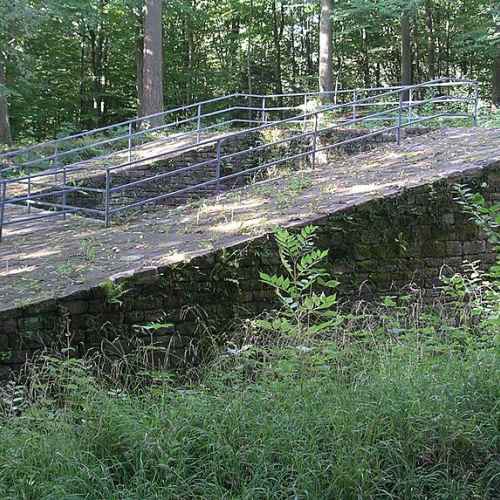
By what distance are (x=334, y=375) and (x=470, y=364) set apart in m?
0.91

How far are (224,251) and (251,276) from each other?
0.42m

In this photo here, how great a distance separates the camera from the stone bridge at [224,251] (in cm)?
607

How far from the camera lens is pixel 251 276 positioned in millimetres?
6953

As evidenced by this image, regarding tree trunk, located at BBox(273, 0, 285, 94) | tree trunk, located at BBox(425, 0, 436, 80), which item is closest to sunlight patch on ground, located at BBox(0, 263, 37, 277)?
tree trunk, located at BBox(425, 0, 436, 80)

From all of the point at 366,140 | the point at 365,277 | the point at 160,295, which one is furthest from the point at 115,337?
the point at 366,140

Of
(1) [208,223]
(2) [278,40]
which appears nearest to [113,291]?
(1) [208,223]

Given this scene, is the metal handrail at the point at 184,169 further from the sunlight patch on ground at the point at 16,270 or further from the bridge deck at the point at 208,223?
the sunlight patch on ground at the point at 16,270

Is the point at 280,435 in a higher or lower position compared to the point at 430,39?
lower

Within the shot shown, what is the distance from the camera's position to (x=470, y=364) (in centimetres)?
435

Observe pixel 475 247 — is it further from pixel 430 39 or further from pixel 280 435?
pixel 430 39

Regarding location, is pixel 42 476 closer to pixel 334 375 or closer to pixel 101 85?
pixel 334 375

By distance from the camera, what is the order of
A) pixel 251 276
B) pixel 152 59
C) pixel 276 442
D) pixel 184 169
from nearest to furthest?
pixel 276 442 → pixel 251 276 → pixel 184 169 → pixel 152 59

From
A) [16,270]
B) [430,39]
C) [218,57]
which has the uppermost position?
[218,57]

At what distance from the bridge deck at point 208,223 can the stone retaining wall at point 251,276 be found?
0.16m
